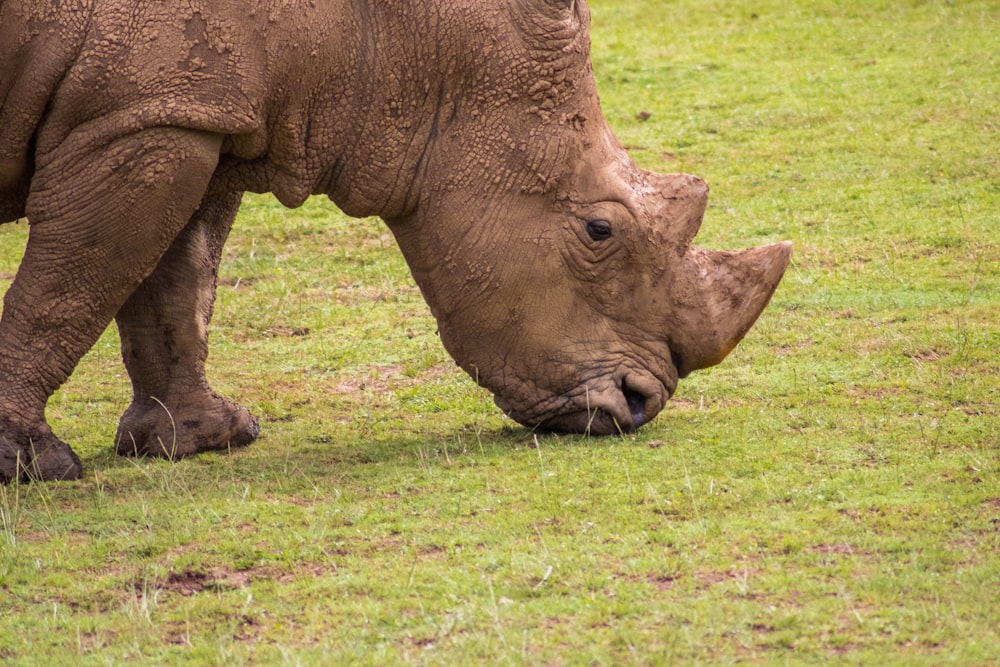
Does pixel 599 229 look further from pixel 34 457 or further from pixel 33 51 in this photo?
pixel 34 457

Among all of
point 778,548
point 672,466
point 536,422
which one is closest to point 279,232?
point 536,422

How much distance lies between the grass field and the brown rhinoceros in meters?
0.50

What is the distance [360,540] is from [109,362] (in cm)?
472

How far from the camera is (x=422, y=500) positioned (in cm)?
758

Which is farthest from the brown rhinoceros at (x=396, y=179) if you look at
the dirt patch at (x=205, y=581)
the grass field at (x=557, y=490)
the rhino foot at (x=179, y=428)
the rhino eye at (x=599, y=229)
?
the dirt patch at (x=205, y=581)

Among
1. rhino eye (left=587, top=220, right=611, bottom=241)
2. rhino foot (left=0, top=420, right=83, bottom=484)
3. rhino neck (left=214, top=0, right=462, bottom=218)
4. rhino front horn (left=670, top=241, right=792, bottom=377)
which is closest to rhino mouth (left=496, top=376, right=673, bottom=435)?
rhino front horn (left=670, top=241, right=792, bottom=377)

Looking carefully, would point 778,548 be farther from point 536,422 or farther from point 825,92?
point 825,92

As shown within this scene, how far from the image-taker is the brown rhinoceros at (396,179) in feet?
24.9

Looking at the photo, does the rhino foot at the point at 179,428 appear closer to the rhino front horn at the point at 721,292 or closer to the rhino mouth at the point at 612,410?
the rhino mouth at the point at 612,410

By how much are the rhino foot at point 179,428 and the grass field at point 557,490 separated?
18cm

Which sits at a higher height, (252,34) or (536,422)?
(252,34)

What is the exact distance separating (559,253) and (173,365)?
2.29 meters

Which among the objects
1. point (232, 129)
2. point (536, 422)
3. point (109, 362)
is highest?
point (232, 129)

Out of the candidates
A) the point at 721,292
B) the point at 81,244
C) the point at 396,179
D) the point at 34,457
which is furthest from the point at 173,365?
the point at 721,292
